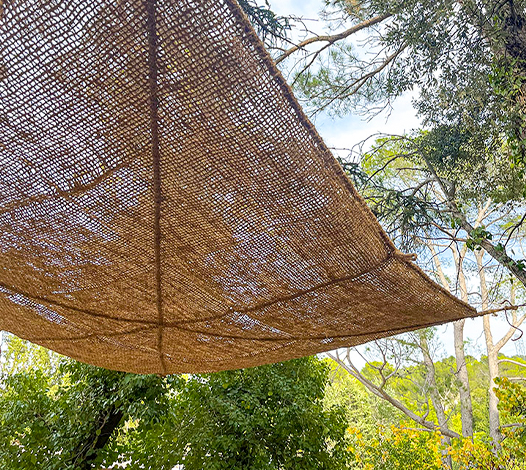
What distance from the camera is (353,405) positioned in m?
12.5

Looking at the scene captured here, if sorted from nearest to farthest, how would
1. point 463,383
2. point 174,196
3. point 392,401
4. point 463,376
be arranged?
point 174,196 → point 392,401 → point 463,383 → point 463,376

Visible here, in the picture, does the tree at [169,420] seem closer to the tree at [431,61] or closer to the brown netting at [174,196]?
the brown netting at [174,196]

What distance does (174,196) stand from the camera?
0.98m

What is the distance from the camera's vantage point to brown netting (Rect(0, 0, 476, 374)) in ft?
2.29

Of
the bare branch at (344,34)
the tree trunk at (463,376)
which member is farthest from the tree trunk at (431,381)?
the bare branch at (344,34)

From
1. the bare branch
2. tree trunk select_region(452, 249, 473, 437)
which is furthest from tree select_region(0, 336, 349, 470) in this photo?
tree trunk select_region(452, 249, 473, 437)

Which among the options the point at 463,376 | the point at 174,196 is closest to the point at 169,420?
the point at 174,196

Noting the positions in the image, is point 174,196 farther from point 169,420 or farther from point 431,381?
point 431,381

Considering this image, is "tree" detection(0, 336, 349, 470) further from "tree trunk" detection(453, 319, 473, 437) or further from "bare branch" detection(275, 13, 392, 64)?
"tree trunk" detection(453, 319, 473, 437)

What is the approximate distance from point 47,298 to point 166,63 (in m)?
0.98

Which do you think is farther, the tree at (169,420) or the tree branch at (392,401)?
the tree branch at (392,401)

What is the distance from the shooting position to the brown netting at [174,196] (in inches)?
27.5

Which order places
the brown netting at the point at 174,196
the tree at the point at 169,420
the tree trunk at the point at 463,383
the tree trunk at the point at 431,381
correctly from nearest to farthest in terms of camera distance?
the brown netting at the point at 174,196, the tree at the point at 169,420, the tree trunk at the point at 463,383, the tree trunk at the point at 431,381

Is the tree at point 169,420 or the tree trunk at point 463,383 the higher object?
the tree trunk at point 463,383
